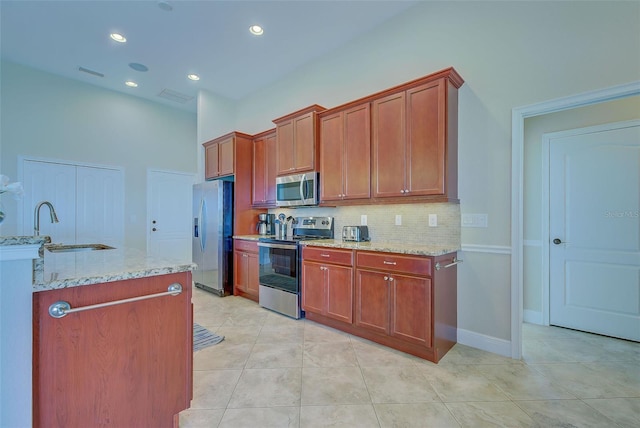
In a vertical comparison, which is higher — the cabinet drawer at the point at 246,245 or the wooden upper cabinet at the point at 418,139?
the wooden upper cabinet at the point at 418,139

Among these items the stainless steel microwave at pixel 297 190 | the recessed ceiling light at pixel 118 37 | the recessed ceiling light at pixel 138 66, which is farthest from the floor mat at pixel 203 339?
the recessed ceiling light at pixel 138 66

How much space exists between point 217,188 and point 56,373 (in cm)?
329

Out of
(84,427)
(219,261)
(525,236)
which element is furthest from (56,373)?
(525,236)

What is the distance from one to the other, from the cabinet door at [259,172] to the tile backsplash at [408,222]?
4.32 ft

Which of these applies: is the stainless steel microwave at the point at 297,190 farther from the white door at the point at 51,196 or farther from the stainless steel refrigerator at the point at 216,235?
the white door at the point at 51,196

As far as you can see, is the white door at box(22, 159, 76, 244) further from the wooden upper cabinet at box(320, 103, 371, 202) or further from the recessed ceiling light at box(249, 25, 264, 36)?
the wooden upper cabinet at box(320, 103, 371, 202)

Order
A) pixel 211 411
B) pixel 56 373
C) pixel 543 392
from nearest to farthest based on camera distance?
pixel 56 373
pixel 211 411
pixel 543 392

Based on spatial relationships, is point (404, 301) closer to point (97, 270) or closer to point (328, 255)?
point (328, 255)

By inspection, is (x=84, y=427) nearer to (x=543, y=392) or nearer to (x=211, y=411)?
(x=211, y=411)

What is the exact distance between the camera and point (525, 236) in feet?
10.6

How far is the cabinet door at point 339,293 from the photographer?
2.76m

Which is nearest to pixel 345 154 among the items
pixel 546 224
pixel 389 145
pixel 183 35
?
pixel 389 145

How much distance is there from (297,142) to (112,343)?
9.46 feet

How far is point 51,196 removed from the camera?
4.47 meters
